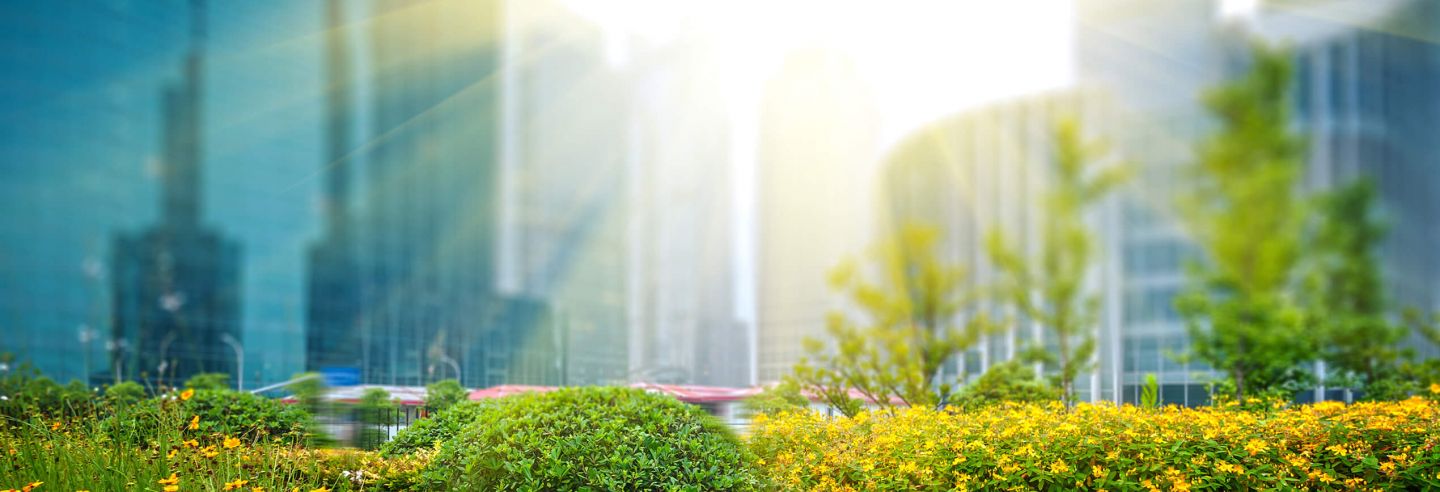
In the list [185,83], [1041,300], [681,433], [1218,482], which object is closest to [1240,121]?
[1041,300]

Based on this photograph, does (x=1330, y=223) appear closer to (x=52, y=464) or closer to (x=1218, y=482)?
(x=1218, y=482)

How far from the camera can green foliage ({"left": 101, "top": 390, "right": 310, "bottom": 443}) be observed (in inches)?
128

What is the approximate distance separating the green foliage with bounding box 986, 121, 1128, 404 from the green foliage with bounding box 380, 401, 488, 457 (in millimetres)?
4606

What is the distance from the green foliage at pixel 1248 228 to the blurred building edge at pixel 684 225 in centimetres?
343

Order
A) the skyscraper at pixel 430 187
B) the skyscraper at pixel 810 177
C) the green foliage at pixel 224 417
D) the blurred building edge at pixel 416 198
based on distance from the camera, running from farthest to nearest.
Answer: the skyscraper at pixel 430 187, the blurred building edge at pixel 416 198, the skyscraper at pixel 810 177, the green foliage at pixel 224 417

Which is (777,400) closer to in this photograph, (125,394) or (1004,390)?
(1004,390)

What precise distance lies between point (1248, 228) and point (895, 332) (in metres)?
3.32

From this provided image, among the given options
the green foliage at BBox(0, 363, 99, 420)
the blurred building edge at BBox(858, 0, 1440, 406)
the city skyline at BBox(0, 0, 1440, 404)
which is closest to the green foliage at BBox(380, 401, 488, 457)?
the green foliage at BBox(0, 363, 99, 420)

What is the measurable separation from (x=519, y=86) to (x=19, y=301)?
19.0 meters

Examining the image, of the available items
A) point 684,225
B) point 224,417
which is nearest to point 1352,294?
point 684,225

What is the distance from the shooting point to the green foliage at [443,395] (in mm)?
3746

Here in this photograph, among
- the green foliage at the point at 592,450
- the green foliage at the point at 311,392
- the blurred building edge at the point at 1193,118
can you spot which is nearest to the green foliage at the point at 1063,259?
the blurred building edge at the point at 1193,118

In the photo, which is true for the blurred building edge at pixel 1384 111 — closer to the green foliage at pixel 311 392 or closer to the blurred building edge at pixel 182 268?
the green foliage at pixel 311 392

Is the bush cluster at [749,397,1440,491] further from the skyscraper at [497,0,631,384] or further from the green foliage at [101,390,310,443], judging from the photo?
the skyscraper at [497,0,631,384]
